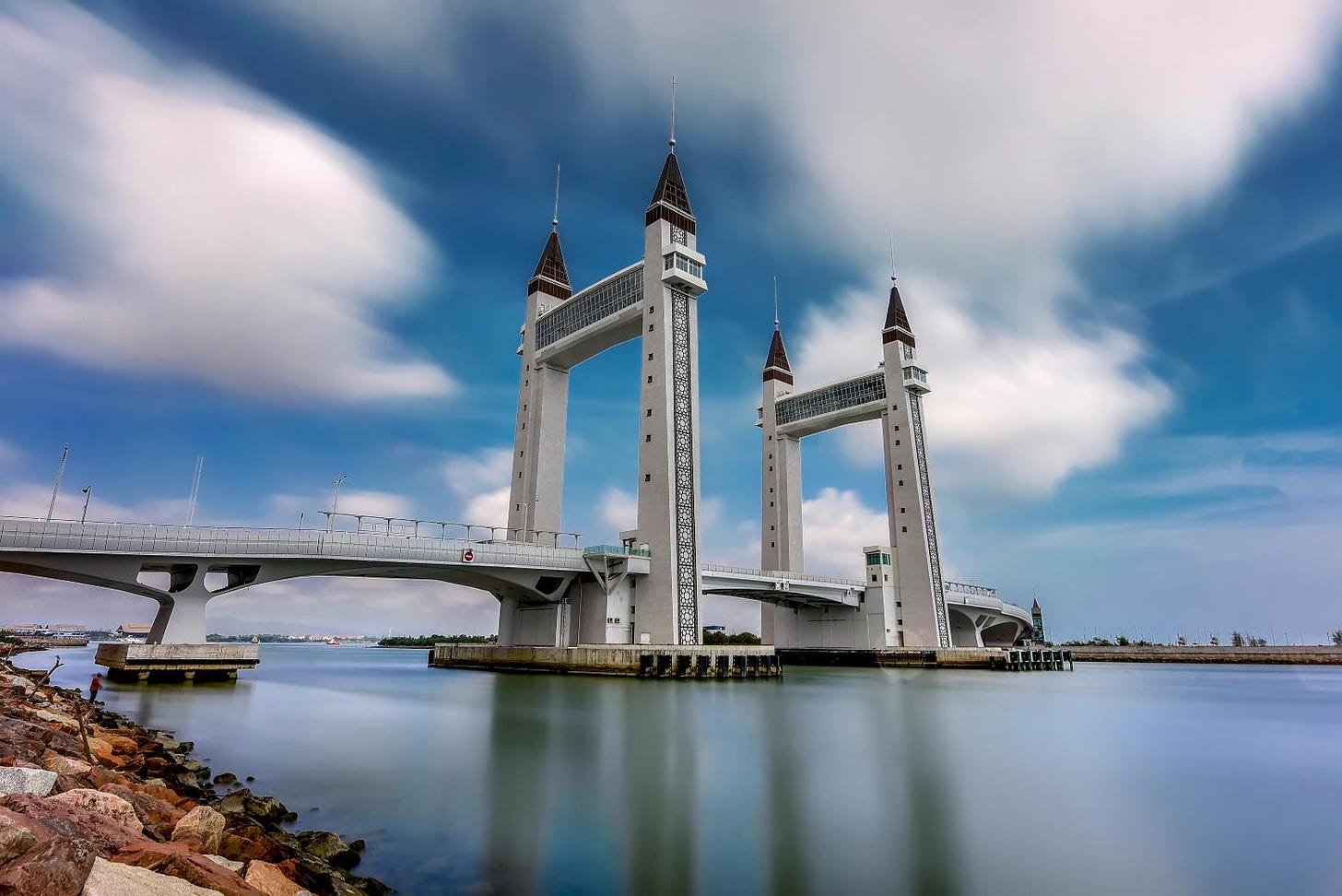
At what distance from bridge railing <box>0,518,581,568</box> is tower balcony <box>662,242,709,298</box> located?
17.8 m

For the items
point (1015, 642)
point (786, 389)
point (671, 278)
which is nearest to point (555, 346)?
point (671, 278)

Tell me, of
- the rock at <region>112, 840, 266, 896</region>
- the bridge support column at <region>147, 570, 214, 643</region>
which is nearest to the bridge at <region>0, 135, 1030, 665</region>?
the bridge support column at <region>147, 570, 214, 643</region>

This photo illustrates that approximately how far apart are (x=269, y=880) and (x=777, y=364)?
69398 millimetres

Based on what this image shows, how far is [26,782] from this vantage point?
6.08 metres

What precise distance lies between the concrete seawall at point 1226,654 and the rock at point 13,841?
104 metres

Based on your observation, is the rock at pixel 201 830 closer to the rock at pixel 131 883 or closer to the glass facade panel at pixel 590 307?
the rock at pixel 131 883

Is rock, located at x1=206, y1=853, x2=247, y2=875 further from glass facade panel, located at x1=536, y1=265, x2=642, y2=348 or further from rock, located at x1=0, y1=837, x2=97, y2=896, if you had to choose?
glass facade panel, located at x1=536, y1=265, x2=642, y2=348

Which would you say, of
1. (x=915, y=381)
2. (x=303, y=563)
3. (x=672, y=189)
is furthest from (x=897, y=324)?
(x=303, y=563)

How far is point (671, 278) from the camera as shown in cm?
4438

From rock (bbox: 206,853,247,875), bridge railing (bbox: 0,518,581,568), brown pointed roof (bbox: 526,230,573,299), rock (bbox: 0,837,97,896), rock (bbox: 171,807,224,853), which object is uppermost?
brown pointed roof (bbox: 526,230,573,299)

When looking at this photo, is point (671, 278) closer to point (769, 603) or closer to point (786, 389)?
point (786, 389)

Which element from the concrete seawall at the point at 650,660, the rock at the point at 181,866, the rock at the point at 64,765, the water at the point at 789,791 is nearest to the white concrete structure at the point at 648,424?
the concrete seawall at the point at 650,660

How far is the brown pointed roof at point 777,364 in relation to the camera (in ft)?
237

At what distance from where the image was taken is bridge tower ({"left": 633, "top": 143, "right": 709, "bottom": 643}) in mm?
42031
